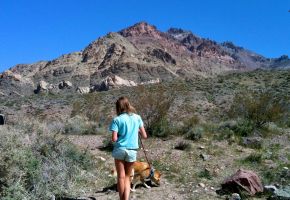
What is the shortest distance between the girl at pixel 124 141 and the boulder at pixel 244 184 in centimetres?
245

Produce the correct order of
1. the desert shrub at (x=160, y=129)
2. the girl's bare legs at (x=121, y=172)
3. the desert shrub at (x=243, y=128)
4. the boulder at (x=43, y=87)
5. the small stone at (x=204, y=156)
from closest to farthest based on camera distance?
the girl's bare legs at (x=121, y=172) → the small stone at (x=204, y=156) → the desert shrub at (x=160, y=129) → the desert shrub at (x=243, y=128) → the boulder at (x=43, y=87)

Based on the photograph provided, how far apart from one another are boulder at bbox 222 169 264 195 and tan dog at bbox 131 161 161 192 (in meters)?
1.38

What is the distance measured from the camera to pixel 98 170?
33.1ft

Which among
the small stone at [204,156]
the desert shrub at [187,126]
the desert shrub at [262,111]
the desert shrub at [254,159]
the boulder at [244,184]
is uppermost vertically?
the desert shrub at [262,111]

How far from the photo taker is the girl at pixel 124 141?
6.65 metres

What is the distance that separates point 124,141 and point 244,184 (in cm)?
279

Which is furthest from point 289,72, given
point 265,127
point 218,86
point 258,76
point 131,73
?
point 131,73


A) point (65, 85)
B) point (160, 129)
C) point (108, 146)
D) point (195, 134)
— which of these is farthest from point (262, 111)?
point (65, 85)

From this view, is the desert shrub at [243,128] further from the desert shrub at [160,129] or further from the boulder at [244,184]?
the boulder at [244,184]

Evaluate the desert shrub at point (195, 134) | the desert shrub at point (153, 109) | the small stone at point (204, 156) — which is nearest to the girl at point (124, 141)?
the small stone at point (204, 156)

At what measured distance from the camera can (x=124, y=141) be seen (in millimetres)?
6656

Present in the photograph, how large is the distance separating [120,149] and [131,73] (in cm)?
8932

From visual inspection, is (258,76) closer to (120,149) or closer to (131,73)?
(120,149)

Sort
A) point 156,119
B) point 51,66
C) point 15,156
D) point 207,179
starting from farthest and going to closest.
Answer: point 51,66 → point 156,119 → point 207,179 → point 15,156
